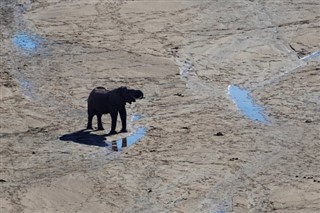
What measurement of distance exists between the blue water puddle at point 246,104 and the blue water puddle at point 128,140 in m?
2.14

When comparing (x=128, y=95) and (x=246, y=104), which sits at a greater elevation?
(x=128, y=95)

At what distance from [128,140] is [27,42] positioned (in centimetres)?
683

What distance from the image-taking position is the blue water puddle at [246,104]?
21500mm

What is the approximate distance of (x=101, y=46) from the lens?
2598 centimetres

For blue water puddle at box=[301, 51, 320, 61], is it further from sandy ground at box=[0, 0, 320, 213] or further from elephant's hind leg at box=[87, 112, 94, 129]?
elephant's hind leg at box=[87, 112, 94, 129]

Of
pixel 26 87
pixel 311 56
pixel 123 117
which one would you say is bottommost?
pixel 311 56

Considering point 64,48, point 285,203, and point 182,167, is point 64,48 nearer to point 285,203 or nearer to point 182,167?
point 182,167

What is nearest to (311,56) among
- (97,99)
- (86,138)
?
(97,99)

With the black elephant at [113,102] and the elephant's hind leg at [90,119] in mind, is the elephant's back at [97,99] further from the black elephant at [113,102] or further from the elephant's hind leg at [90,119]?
the elephant's hind leg at [90,119]

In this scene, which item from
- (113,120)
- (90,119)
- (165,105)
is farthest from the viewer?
(165,105)

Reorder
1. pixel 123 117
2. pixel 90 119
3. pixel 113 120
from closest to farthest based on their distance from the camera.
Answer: pixel 113 120 → pixel 123 117 → pixel 90 119

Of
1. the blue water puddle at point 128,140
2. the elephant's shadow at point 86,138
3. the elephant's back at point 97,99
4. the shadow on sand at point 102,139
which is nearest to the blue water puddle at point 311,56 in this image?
the blue water puddle at point 128,140

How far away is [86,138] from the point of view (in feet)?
66.6

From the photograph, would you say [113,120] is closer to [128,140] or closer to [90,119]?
[128,140]
